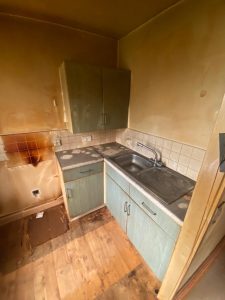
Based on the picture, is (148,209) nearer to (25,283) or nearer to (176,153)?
(176,153)

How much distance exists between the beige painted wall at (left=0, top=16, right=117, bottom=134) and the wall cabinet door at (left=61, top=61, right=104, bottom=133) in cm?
31

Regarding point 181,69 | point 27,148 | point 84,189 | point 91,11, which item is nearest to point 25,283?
point 84,189

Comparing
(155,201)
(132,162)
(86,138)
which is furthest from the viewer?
(86,138)

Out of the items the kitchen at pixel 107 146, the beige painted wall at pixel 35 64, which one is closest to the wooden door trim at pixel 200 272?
the kitchen at pixel 107 146

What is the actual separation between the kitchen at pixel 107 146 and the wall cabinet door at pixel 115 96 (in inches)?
0.6

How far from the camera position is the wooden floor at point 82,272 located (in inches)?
47.6

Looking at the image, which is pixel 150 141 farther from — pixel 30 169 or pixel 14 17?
pixel 14 17

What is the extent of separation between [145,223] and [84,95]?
1511mm

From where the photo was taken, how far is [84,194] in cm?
180

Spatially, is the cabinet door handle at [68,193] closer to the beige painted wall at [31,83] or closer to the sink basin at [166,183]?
the beige painted wall at [31,83]

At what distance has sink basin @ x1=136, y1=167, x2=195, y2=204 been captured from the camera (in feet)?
3.74

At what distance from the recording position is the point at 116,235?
67.4 inches

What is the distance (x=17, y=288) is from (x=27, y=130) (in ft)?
5.19

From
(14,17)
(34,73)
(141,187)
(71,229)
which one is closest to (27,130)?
(34,73)
